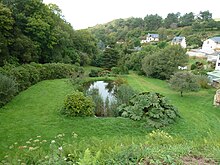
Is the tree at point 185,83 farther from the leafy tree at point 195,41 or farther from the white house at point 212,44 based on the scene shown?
the leafy tree at point 195,41

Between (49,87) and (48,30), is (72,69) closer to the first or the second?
(48,30)

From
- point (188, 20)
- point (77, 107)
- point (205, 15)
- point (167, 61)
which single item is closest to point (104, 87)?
point (167, 61)

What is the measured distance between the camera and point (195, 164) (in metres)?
3.68

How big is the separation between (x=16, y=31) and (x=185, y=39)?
42586 mm

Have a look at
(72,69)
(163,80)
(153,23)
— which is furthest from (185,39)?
(72,69)

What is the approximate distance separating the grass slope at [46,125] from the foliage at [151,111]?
61 cm

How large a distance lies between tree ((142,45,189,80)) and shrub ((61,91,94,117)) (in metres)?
15.7

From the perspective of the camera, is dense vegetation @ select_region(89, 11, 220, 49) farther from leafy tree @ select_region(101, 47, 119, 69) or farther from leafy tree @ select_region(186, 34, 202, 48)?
leafy tree @ select_region(101, 47, 119, 69)

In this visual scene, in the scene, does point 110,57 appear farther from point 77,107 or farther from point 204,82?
point 77,107

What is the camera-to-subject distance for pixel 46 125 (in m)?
10.4

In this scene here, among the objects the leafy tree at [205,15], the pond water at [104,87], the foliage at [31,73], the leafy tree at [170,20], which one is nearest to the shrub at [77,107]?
the foliage at [31,73]

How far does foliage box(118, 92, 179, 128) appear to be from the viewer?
36.3 feet

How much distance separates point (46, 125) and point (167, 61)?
1838 cm

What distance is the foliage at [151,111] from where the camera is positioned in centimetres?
1106
